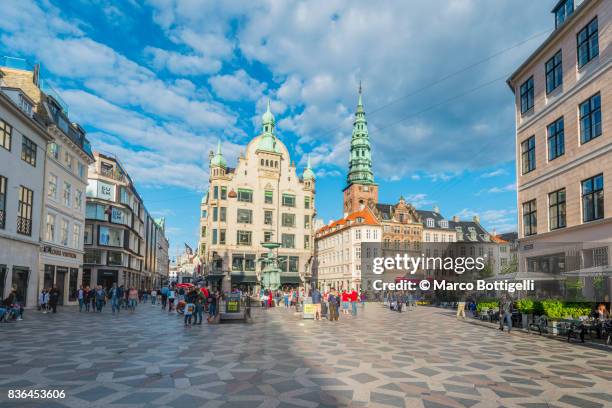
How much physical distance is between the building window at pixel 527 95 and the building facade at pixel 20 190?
31118mm

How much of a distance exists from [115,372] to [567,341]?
51.5 ft

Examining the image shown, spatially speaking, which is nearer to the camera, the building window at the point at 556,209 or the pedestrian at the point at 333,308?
the building window at the point at 556,209

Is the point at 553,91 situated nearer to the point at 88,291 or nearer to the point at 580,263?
the point at 580,263

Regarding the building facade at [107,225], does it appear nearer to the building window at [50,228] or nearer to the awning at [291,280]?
the building window at [50,228]

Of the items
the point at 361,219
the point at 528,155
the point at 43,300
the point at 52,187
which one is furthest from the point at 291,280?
the point at 528,155

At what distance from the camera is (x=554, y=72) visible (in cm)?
2473

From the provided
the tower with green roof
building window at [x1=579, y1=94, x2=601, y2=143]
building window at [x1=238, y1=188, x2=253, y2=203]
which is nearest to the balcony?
building window at [x1=579, y1=94, x2=601, y2=143]

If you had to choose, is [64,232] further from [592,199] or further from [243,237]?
[592,199]

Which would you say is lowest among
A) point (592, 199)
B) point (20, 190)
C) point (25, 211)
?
point (25, 211)

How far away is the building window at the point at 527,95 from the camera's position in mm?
27675

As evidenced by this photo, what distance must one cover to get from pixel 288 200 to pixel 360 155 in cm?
3611

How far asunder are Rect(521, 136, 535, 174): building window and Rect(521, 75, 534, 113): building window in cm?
217

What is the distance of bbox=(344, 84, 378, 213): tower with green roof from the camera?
96312 millimetres

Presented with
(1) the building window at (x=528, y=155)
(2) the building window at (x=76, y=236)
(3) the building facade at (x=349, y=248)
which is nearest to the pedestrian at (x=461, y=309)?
(1) the building window at (x=528, y=155)
